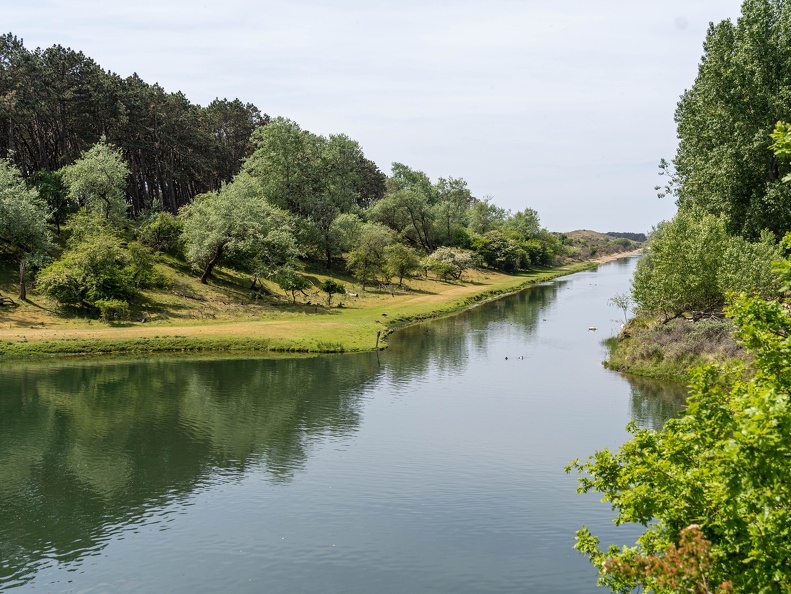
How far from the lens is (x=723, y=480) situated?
40.1 ft

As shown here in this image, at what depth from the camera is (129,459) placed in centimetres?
3562

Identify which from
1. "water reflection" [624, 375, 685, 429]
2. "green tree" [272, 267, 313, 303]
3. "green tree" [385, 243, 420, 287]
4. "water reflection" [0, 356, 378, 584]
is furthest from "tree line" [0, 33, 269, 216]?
"water reflection" [624, 375, 685, 429]

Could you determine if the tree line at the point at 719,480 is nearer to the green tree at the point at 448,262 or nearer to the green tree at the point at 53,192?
the green tree at the point at 53,192

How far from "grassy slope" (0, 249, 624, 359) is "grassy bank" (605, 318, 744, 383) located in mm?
26070

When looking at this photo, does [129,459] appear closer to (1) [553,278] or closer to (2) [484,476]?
(2) [484,476]

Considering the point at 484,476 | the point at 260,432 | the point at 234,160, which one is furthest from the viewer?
the point at 234,160

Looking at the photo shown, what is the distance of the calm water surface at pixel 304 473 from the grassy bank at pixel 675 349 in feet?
8.43

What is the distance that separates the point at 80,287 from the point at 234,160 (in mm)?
68328

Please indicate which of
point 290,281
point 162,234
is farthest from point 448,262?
point 162,234

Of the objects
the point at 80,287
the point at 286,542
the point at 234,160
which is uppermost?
the point at 234,160

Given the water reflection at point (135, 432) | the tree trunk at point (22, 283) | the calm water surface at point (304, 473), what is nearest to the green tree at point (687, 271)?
the calm water surface at point (304, 473)

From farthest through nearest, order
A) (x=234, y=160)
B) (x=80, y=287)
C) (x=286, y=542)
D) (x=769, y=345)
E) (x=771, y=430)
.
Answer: (x=234, y=160) → (x=80, y=287) → (x=286, y=542) → (x=769, y=345) → (x=771, y=430)

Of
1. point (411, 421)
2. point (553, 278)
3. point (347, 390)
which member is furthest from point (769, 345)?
point (553, 278)

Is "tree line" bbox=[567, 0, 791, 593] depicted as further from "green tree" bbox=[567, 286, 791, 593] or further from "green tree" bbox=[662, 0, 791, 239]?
"green tree" bbox=[662, 0, 791, 239]
